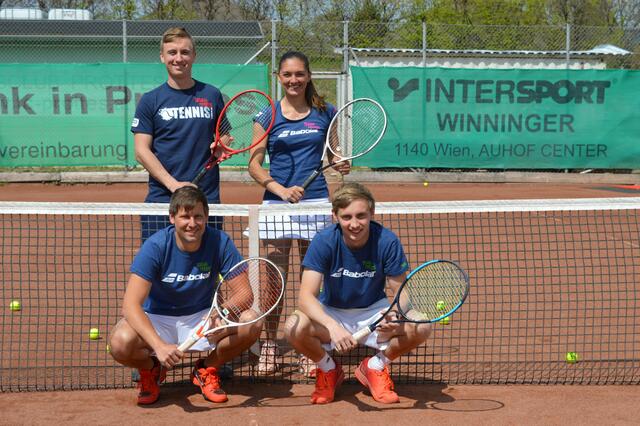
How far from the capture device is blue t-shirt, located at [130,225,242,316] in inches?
167

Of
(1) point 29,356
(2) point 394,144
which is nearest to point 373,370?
(1) point 29,356

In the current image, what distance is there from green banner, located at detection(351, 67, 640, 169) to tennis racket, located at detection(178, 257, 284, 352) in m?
10.6

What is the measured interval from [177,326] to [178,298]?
154mm

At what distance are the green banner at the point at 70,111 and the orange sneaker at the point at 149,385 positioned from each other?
34.5 ft

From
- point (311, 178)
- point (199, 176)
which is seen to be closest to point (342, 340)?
point (311, 178)

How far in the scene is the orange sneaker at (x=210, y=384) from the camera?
171 inches

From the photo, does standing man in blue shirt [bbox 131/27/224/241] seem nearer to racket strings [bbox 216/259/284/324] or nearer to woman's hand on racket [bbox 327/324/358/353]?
racket strings [bbox 216/259/284/324]

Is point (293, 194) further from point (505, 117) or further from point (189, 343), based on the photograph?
point (505, 117)

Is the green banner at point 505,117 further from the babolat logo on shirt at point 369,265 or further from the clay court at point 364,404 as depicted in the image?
the babolat logo on shirt at point 369,265

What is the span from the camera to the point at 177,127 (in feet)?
15.8

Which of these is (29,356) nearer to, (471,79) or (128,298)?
(128,298)

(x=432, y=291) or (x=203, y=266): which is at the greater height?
(x=203, y=266)

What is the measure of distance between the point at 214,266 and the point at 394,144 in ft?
35.5

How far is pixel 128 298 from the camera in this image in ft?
13.6
